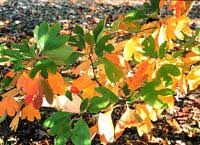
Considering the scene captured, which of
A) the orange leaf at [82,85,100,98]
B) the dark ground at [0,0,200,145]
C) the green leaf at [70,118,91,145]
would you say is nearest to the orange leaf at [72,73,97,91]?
the orange leaf at [82,85,100,98]

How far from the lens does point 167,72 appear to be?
166 centimetres

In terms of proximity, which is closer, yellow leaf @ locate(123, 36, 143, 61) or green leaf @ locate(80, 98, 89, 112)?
green leaf @ locate(80, 98, 89, 112)

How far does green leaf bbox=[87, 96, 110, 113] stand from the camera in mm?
1552

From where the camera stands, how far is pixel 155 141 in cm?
309

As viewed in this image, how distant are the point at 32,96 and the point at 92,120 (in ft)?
5.45

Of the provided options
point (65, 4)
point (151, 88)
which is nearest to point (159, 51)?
point (151, 88)

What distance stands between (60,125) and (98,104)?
160 mm

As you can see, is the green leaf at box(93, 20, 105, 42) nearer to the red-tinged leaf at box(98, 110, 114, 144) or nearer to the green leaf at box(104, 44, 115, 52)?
the green leaf at box(104, 44, 115, 52)

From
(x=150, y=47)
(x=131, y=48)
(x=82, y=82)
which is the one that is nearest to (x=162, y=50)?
(x=150, y=47)

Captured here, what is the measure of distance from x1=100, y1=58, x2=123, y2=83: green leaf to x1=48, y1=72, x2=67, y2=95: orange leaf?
0.17 metres

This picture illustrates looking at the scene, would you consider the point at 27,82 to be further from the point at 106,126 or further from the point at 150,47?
the point at 150,47

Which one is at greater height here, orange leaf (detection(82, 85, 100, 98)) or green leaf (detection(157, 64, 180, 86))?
green leaf (detection(157, 64, 180, 86))

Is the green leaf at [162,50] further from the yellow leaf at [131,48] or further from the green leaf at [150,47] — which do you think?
the yellow leaf at [131,48]

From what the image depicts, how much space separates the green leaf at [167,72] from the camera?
1632 millimetres
